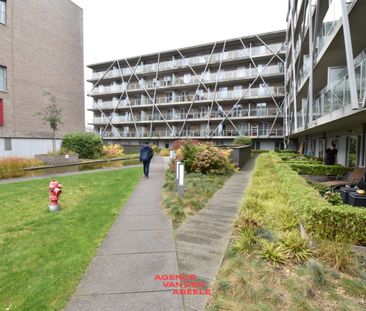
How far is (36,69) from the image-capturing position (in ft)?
84.7

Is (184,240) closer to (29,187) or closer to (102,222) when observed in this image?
(102,222)

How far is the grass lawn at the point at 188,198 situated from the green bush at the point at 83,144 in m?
15.5

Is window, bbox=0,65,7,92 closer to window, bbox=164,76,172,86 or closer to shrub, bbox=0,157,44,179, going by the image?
shrub, bbox=0,157,44,179

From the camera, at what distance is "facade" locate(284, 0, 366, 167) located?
7.00 metres

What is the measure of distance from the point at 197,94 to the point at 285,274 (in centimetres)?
3637

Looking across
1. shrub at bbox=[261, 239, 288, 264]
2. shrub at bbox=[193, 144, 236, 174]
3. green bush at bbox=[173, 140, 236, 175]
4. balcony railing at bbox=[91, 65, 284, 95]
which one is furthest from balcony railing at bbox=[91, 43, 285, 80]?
shrub at bbox=[261, 239, 288, 264]

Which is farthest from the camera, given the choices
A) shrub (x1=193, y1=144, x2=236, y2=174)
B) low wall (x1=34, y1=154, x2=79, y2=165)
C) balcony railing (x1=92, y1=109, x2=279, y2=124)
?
balcony railing (x1=92, y1=109, x2=279, y2=124)

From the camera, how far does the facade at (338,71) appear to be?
7004 millimetres

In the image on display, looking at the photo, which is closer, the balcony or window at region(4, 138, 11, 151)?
window at region(4, 138, 11, 151)

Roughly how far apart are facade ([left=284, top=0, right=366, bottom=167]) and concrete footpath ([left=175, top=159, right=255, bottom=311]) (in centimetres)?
483

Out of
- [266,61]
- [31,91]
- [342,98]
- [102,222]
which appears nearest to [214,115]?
[266,61]

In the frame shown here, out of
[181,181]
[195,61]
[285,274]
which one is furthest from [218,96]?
[285,274]

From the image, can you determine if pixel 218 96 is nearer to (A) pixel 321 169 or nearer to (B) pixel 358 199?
(A) pixel 321 169

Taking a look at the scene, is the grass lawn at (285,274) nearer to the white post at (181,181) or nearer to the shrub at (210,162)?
the white post at (181,181)
